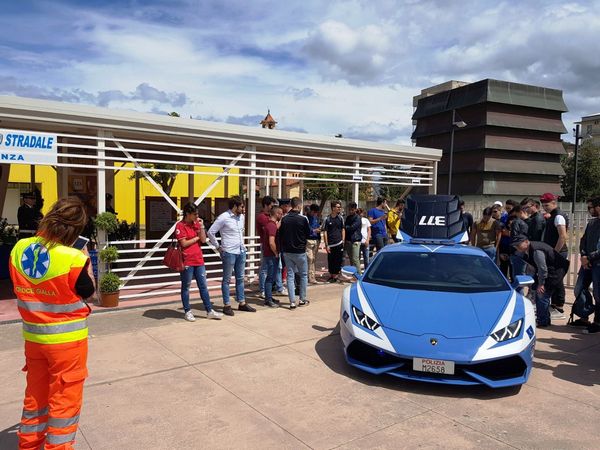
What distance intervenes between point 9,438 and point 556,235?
24.4 ft

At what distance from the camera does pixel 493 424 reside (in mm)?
3729

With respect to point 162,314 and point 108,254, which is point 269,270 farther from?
point 108,254

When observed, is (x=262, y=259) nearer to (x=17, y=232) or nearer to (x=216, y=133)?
(x=216, y=133)

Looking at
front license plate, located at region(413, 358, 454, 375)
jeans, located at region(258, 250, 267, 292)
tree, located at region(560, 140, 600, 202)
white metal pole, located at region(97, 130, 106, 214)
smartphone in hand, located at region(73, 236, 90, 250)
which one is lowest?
front license plate, located at region(413, 358, 454, 375)

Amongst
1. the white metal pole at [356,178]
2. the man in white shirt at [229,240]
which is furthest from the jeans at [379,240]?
the man in white shirt at [229,240]

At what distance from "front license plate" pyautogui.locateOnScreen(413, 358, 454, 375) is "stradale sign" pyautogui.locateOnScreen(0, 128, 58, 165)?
5.70 meters

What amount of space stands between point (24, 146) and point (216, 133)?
3121mm

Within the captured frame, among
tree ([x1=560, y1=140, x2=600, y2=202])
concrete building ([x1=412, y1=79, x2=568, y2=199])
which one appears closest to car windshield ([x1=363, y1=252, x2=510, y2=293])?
tree ([x1=560, y1=140, x2=600, y2=202])

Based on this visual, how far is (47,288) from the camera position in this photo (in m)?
2.74

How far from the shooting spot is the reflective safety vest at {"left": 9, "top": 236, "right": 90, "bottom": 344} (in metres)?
2.74

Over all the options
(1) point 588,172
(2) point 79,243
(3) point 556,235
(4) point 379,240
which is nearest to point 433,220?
(4) point 379,240

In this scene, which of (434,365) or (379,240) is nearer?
(434,365)

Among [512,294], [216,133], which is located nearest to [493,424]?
[512,294]

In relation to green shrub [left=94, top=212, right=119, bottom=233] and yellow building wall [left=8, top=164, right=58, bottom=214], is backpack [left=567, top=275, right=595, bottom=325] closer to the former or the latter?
green shrub [left=94, top=212, right=119, bottom=233]
